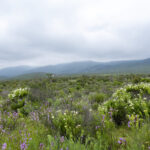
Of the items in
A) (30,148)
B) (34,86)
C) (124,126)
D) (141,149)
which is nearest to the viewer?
(141,149)

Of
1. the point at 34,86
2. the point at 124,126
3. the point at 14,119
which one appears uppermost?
the point at 34,86

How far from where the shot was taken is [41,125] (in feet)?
10.9

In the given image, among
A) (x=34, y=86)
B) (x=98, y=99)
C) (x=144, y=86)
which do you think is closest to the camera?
(x=144, y=86)

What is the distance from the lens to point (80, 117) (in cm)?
329

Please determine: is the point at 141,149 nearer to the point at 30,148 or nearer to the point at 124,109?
the point at 30,148

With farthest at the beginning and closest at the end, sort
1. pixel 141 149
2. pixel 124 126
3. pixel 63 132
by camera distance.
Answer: pixel 124 126 < pixel 63 132 < pixel 141 149

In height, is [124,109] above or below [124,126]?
above

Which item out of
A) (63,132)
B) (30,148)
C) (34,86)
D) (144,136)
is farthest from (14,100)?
(144,136)

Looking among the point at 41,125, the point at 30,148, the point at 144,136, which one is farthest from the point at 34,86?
the point at 144,136

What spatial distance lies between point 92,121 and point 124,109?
4.57 ft

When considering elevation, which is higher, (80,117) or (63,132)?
(80,117)

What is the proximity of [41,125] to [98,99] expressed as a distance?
3.99 meters

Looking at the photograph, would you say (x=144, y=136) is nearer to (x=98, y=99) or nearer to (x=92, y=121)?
(x=92, y=121)

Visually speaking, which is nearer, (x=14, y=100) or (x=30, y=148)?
(x=30, y=148)
